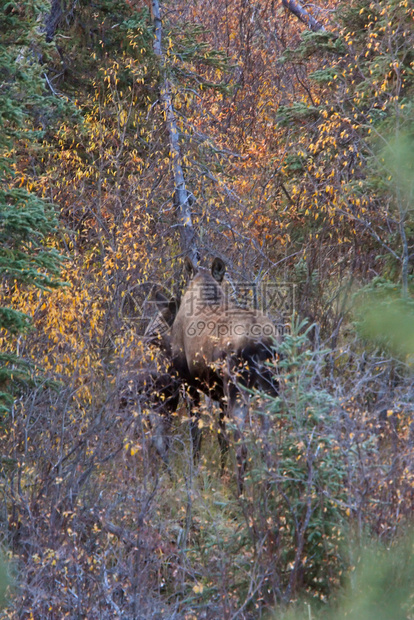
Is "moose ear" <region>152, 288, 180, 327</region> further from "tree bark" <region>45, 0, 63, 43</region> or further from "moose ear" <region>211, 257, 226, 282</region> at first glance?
"tree bark" <region>45, 0, 63, 43</region>

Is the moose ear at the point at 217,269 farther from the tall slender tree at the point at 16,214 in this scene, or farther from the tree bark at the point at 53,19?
the tree bark at the point at 53,19

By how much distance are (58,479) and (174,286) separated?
5722mm

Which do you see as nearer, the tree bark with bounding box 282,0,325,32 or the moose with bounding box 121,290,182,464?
the moose with bounding box 121,290,182,464

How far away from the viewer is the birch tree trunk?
1077 centimetres

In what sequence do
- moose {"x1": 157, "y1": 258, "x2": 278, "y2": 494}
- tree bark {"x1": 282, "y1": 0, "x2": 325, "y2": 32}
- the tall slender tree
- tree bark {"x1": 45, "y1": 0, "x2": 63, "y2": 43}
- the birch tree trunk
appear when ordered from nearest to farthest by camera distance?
1. the tall slender tree
2. moose {"x1": 157, "y1": 258, "x2": 278, "y2": 494}
3. the birch tree trunk
4. tree bark {"x1": 45, "y1": 0, "x2": 63, "y2": 43}
5. tree bark {"x1": 282, "y1": 0, "x2": 325, "y2": 32}

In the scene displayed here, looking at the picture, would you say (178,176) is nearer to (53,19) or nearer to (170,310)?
(170,310)

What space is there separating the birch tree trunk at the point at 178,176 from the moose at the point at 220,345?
2.01 m

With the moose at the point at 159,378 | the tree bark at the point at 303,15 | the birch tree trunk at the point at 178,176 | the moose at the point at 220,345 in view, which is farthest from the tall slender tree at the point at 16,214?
the tree bark at the point at 303,15

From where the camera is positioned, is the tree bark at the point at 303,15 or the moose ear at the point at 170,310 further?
the tree bark at the point at 303,15

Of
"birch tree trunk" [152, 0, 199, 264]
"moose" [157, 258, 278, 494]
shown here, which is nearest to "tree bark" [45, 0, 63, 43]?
"birch tree trunk" [152, 0, 199, 264]

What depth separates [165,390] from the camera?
8.06 metres

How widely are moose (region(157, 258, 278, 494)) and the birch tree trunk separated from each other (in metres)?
2.01

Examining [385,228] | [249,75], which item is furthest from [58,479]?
[249,75]

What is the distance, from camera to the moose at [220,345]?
21.0 ft
